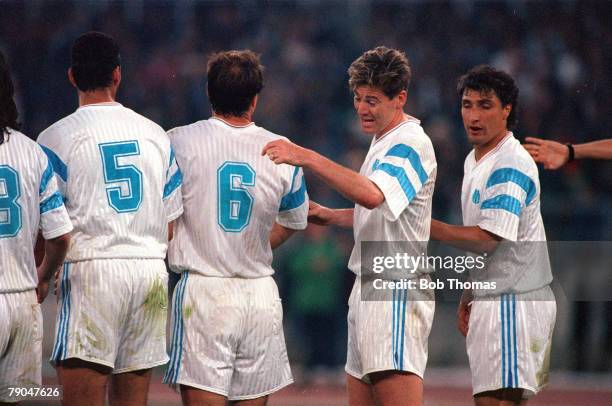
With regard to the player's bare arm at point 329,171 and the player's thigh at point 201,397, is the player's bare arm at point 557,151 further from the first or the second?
the player's thigh at point 201,397

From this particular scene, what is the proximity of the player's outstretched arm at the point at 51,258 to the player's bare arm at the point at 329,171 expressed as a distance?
1.03m

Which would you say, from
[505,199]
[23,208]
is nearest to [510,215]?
[505,199]

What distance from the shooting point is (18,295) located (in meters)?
4.32

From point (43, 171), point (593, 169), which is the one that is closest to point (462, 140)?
point (593, 169)

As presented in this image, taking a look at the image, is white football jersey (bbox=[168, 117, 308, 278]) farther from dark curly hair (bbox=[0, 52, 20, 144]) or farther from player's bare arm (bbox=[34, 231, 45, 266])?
dark curly hair (bbox=[0, 52, 20, 144])

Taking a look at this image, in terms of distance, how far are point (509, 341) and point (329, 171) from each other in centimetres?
138

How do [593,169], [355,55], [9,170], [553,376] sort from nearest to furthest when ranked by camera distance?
[9,170], [553,376], [593,169], [355,55]

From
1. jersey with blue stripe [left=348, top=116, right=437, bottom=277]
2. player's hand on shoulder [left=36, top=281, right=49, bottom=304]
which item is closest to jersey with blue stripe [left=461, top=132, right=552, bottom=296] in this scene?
jersey with blue stripe [left=348, top=116, right=437, bottom=277]

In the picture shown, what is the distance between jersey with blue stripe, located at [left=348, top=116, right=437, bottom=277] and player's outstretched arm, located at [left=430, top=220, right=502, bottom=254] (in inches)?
3.9

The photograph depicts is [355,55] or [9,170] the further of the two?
[355,55]

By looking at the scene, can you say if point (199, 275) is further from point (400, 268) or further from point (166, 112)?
point (166, 112)

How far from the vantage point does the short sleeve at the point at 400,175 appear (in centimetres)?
444

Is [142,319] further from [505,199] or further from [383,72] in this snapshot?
[505,199]

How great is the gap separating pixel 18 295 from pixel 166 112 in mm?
6470
